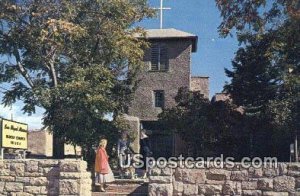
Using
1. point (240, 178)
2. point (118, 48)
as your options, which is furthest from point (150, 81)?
point (240, 178)

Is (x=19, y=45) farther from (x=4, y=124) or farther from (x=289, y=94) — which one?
(x=289, y=94)

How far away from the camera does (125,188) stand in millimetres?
14695

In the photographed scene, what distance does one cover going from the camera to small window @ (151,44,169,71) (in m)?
31.9

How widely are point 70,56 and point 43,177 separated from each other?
40.8ft

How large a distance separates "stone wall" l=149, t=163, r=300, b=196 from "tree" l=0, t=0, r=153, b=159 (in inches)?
419

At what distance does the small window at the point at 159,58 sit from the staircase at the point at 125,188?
17316 millimetres

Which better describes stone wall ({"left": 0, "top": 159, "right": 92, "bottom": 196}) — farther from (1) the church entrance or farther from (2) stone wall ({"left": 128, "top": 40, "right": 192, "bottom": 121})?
(2) stone wall ({"left": 128, "top": 40, "right": 192, "bottom": 121})

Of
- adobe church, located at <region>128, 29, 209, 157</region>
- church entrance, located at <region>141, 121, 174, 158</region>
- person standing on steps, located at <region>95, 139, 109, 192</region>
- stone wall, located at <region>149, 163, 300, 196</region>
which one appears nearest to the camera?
stone wall, located at <region>149, 163, 300, 196</region>

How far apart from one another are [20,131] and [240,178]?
620 centimetres

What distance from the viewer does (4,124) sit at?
13180 millimetres

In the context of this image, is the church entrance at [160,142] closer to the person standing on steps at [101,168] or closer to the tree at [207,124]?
the tree at [207,124]

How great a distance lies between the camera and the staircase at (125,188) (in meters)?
14.2

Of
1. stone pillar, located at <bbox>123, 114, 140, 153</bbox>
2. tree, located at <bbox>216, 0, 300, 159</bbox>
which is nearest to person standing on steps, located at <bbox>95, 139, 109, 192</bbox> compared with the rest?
tree, located at <bbox>216, 0, 300, 159</bbox>

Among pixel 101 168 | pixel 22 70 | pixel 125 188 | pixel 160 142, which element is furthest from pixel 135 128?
pixel 101 168
